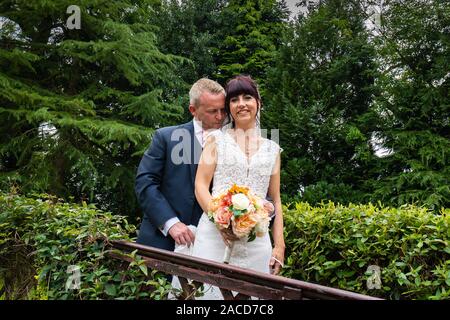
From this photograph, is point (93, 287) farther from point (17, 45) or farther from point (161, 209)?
point (17, 45)

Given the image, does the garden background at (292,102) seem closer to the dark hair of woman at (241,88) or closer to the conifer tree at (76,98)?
the conifer tree at (76,98)

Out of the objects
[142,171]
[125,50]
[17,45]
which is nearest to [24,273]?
[142,171]

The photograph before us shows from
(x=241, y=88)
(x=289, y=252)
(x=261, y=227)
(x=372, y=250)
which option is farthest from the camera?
(x=289, y=252)

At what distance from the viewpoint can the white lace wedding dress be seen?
9.09ft

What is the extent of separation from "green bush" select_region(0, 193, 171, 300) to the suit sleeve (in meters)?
0.19

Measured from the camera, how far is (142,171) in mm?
2928

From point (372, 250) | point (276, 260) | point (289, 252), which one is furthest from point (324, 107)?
point (276, 260)

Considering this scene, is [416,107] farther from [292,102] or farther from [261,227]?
[261,227]

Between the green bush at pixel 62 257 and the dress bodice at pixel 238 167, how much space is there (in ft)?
1.97

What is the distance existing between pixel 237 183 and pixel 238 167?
9 centimetres

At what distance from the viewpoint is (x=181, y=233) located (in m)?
2.75

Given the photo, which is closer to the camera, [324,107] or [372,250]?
[372,250]

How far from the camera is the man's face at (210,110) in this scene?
9.33 feet

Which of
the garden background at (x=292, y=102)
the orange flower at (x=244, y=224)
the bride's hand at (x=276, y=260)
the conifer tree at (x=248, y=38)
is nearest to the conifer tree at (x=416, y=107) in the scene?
the garden background at (x=292, y=102)
